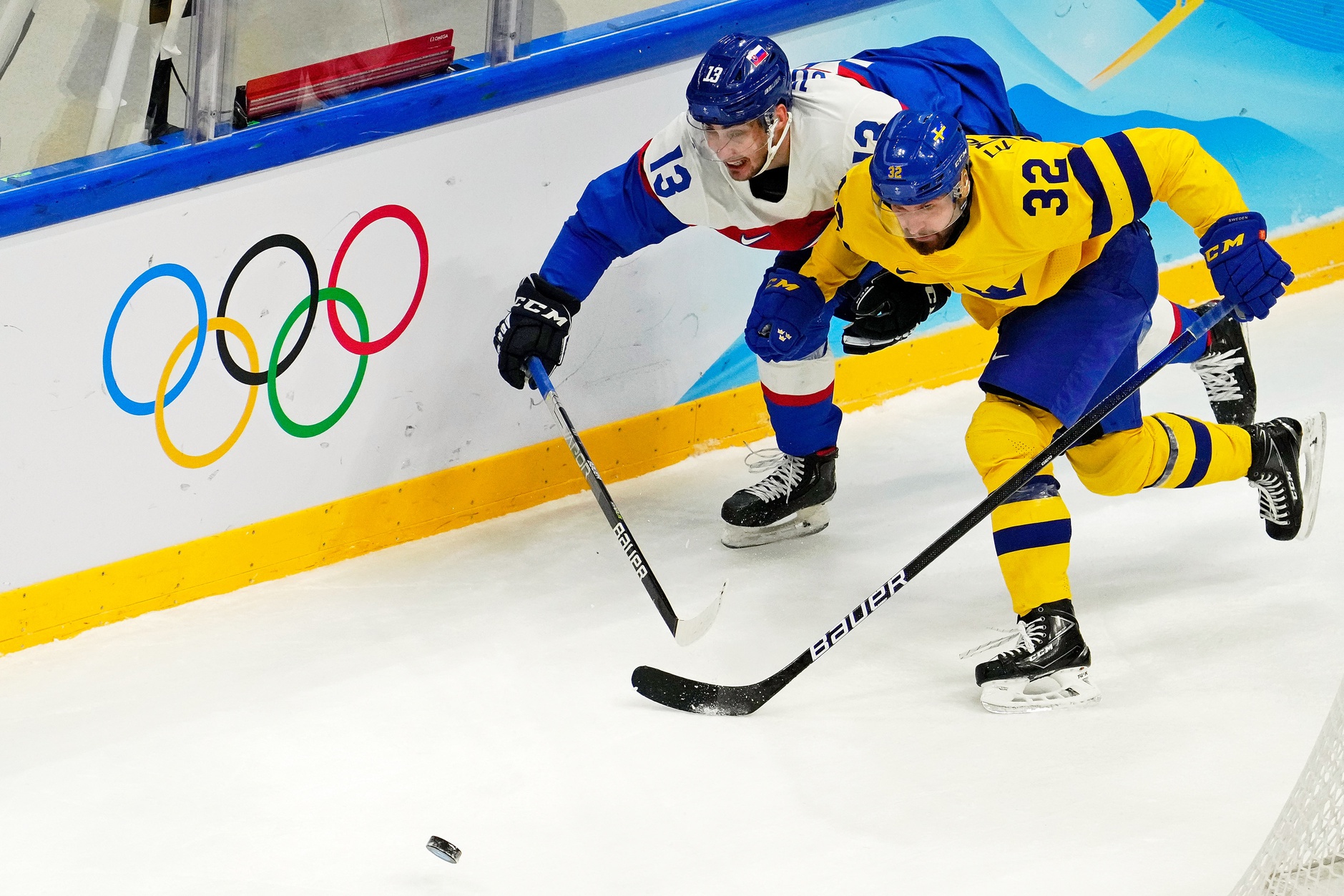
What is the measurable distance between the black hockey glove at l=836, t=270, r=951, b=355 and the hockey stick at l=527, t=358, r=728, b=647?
603 millimetres

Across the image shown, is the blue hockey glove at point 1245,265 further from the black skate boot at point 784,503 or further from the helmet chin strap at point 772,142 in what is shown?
the black skate boot at point 784,503

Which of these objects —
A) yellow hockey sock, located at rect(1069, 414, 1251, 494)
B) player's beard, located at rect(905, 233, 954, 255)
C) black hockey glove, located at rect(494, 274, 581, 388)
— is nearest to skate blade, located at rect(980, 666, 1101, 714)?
yellow hockey sock, located at rect(1069, 414, 1251, 494)

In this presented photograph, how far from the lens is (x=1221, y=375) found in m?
3.54

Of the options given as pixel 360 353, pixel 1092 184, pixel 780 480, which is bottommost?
pixel 780 480

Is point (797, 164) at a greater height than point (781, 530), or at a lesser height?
greater

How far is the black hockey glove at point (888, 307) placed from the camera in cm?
328

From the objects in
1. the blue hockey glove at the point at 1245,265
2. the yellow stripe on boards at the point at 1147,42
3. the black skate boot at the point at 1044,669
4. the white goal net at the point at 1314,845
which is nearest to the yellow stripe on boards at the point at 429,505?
the yellow stripe on boards at the point at 1147,42

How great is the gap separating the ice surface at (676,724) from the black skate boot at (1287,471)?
10 centimetres

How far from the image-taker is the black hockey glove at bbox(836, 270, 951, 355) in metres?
3.28

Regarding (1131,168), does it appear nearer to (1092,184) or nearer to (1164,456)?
(1092,184)

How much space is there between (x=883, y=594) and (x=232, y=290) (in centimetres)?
152

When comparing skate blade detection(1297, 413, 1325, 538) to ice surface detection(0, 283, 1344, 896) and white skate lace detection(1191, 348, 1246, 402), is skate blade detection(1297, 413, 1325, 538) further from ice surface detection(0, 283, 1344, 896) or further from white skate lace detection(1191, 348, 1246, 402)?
white skate lace detection(1191, 348, 1246, 402)

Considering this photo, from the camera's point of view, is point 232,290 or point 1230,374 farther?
point 1230,374

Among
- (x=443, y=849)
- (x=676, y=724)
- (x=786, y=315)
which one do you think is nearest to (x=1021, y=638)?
(x=676, y=724)
